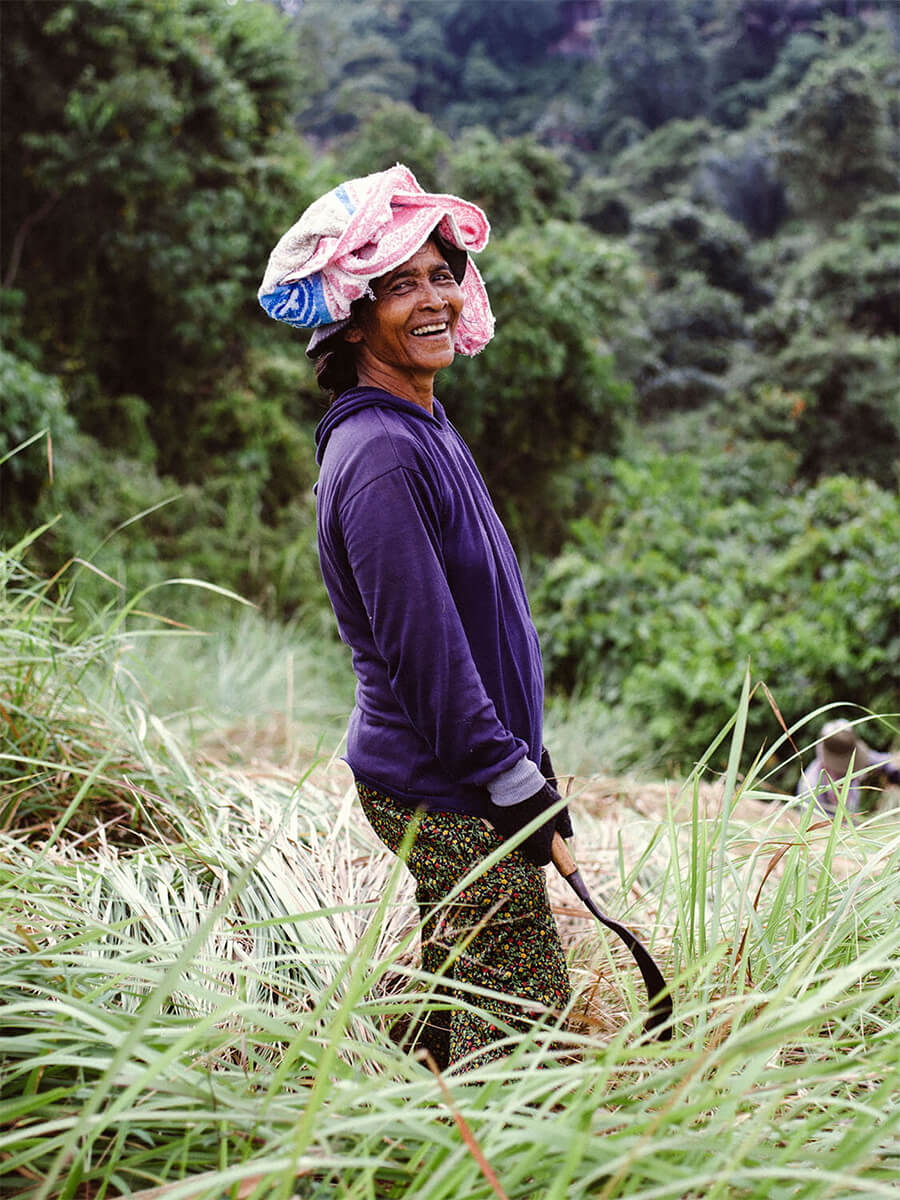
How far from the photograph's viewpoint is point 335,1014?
1428mm

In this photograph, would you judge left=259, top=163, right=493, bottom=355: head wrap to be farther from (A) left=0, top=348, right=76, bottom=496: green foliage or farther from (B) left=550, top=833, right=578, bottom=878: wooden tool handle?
(A) left=0, top=348, right=76, bottom=496: green foliage

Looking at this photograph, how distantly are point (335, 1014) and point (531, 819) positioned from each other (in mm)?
395

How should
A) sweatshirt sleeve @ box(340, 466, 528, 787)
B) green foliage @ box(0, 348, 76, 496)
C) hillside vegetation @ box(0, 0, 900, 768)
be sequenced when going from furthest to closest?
hillside vegetation @ box(0, 0, 900, 768), green foliage @ box(0, 348, 76, 496), sweatshirt sleeve @ box(340, 466, 528, 787)

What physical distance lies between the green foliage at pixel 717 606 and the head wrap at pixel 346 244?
3.56 metres

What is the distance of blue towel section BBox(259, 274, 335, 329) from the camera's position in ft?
5.20

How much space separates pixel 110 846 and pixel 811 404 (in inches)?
558

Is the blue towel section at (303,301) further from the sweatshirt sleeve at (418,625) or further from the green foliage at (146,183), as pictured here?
the green foliage at (146,183)

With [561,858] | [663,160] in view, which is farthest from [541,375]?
[663,160]

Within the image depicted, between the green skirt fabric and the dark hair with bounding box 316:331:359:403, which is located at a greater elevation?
the dark hair with bounding box 316:331:359:403

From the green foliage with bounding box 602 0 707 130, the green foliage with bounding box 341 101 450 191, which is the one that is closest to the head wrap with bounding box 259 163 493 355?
the green foliage with bounding box 341 101 450 191

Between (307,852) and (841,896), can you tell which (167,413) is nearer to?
(307,852)

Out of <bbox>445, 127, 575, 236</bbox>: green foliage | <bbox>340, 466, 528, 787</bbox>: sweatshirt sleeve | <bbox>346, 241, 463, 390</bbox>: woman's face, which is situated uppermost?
<bbox>445, 127, 575, 236</bbox>: green foliage

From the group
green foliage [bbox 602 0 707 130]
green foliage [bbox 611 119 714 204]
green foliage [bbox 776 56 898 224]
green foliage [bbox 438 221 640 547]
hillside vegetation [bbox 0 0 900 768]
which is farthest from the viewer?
green foliage [bbox 602 0 707 130]

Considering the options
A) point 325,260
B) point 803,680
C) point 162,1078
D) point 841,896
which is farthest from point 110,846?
point 803,680
